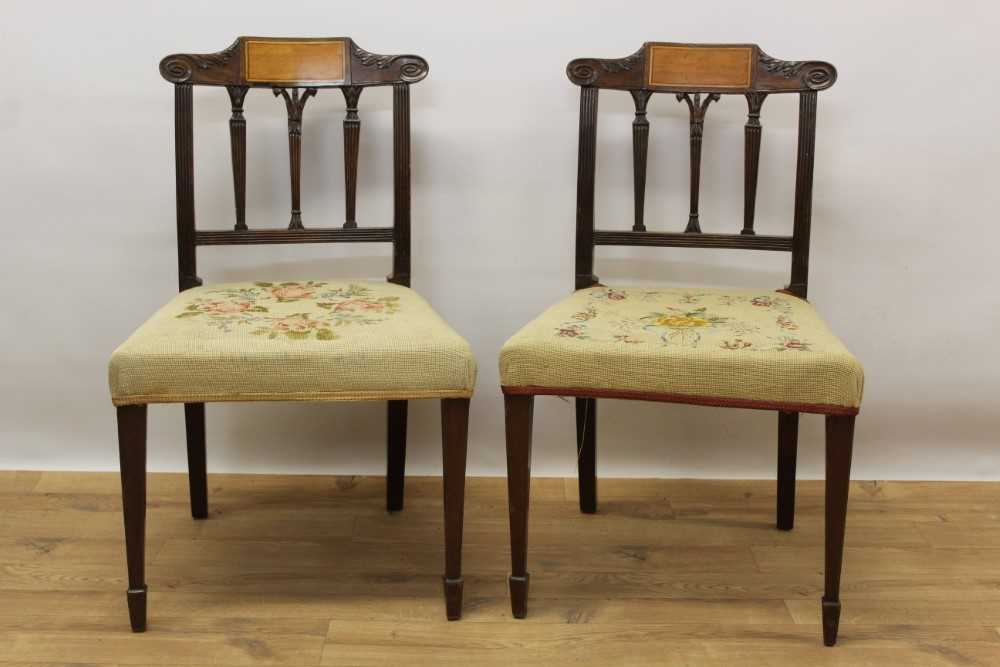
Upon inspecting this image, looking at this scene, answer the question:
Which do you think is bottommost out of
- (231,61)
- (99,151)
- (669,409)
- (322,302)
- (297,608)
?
(297,608)

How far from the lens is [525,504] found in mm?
1751

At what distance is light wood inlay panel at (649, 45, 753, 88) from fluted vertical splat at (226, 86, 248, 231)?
695 mm

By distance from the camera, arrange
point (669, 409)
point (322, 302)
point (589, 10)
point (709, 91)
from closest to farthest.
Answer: point (322, 302) < point (709, 91) < point (589, 10) < point (669, 409)

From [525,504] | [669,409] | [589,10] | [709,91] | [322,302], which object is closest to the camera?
[525,504]

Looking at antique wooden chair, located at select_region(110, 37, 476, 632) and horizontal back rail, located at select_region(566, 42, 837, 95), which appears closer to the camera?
antique wooden chair, located at select_region(110, 37, 476, 632)

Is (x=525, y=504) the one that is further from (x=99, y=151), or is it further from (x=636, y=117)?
(x=99, y=151)

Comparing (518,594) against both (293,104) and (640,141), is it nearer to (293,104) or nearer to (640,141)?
(640,141)

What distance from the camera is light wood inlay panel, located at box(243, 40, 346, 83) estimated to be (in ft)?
6.54

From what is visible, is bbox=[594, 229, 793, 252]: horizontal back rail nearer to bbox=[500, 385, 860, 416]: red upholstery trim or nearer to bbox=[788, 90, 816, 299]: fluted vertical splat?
bbox=[788, 90, 816, 299]: fluted vertical splat

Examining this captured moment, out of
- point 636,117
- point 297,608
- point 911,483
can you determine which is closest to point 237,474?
point 297,608

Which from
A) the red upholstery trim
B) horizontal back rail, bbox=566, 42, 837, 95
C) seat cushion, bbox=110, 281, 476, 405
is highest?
horizontal back rail, bbox=566, 42, 837, 95

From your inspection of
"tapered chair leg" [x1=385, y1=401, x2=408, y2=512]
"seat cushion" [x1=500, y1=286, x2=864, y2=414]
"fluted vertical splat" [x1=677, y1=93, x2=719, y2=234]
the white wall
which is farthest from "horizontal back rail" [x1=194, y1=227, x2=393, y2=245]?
"fluted vertical splat" [x1=677, y1=93, x2=719, y2=234]

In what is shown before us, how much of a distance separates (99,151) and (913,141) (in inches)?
59.5

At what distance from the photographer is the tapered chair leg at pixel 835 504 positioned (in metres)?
1.64
